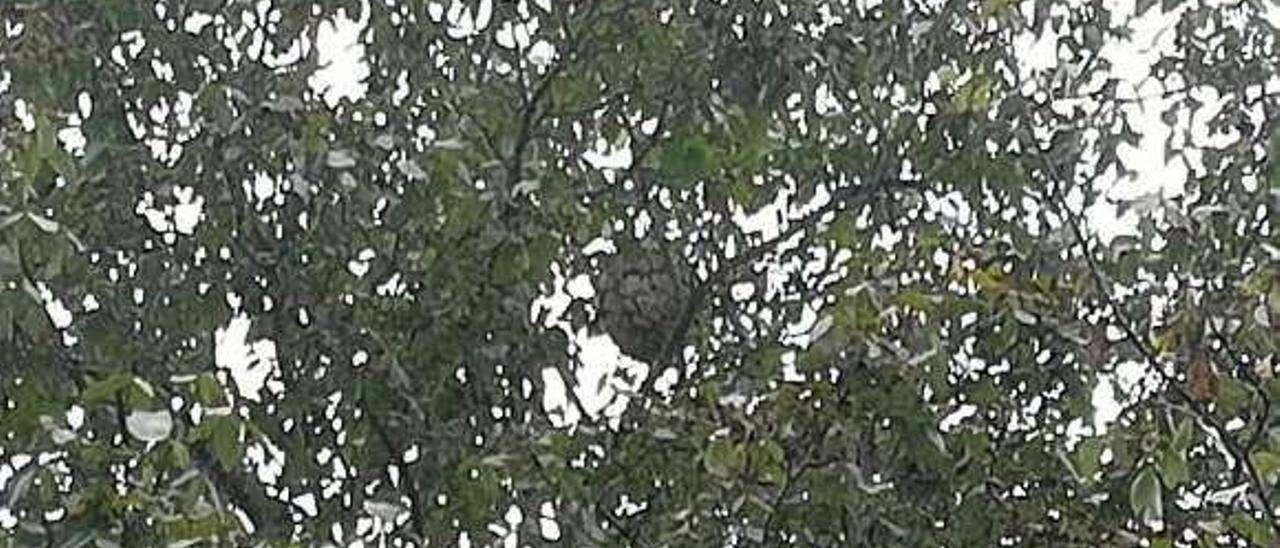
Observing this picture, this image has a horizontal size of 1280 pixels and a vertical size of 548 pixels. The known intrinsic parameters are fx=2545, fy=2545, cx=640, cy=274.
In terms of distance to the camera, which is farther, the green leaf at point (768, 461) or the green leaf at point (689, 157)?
the green leaf at point (689, 157)

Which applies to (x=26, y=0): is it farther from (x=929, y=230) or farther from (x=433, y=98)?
(x=929, y=230)

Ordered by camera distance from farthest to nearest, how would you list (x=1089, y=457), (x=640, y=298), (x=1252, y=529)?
(x=640, y=298) → (x=1089, y=457) → (x=1252, y=529)

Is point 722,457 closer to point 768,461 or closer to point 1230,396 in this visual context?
point 768,461

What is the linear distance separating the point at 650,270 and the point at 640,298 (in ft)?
0.18

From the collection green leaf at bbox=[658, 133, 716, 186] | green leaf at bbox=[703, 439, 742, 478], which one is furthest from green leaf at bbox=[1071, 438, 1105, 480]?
green leaf at bbox=[658, 133, 716, 186]

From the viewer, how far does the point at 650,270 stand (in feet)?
14.9

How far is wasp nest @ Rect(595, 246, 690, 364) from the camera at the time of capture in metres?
4.48

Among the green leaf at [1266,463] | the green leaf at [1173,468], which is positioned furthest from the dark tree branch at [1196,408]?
the green leaf at [1173,468]

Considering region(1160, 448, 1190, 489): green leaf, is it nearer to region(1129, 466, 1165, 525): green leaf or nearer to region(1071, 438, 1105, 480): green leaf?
region(1129, 466, 1165, 525): green leaf

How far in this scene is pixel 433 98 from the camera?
4309 mm

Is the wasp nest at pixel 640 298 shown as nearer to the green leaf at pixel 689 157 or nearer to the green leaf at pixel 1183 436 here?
the green leaf at pixel 689 157

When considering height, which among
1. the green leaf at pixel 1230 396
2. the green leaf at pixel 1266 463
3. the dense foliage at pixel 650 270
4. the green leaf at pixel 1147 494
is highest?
the dense foliage at pixel 650 270

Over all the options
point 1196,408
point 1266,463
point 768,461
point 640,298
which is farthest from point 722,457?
point 640,298

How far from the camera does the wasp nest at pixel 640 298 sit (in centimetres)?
448
